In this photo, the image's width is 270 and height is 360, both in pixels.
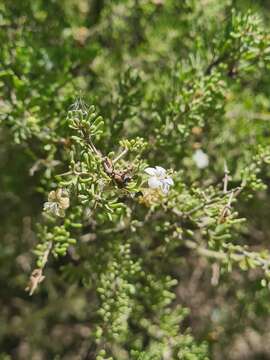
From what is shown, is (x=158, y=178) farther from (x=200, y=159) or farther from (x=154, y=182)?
(x=200, y=159)

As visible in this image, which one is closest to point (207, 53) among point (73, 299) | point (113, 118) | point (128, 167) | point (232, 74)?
point (232, 74)

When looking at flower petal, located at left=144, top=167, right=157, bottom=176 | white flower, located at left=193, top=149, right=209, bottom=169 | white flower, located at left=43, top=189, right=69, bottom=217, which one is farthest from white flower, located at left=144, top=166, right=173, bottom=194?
white flower, located at left=193, top=149, right=209, bottom=169

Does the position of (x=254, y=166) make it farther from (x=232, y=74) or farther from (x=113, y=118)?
(x=113, y=118)

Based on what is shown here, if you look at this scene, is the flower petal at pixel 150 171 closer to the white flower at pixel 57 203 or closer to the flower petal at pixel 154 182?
the flower petal at pixel 154 182

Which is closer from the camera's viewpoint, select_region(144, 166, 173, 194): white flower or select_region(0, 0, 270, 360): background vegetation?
select_region(144, 166, 173, 194): white flower

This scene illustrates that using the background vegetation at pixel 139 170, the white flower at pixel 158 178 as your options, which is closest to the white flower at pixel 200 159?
the background vegetation at pixel 139 170

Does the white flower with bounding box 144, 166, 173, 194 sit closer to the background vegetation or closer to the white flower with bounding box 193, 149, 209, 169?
the background vegetation
